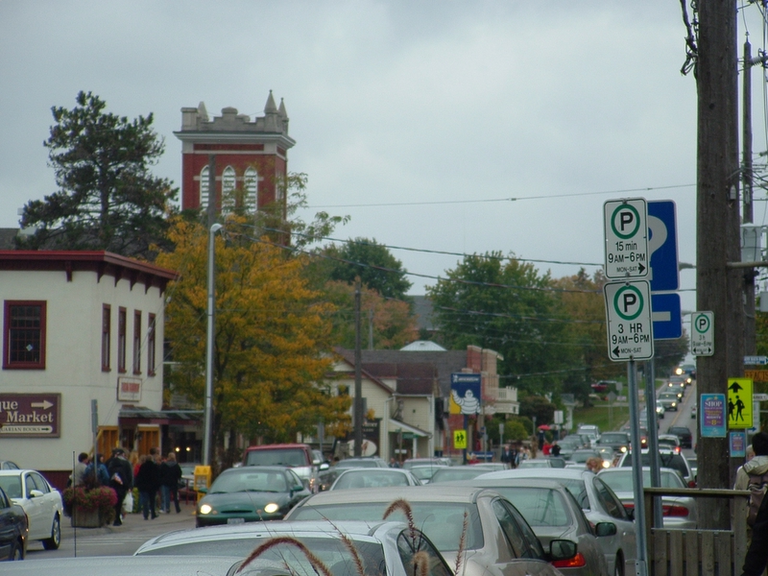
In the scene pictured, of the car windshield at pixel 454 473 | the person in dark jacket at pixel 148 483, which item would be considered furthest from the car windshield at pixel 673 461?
the person in dark jacket at pixel 148 483

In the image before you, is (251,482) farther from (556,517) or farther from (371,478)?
(556,517)

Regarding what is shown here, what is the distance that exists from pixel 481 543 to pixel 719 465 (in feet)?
16.9

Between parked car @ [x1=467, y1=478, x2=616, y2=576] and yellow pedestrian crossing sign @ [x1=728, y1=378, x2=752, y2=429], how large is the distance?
6695 mm

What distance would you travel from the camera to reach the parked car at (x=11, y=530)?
16.4 meters

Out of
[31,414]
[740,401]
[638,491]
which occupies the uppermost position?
[740,401]

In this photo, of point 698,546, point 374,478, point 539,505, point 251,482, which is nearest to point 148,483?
point 251,482

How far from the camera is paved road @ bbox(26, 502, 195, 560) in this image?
21234 mm

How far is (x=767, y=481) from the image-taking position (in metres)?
11.4

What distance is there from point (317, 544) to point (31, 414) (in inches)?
1268

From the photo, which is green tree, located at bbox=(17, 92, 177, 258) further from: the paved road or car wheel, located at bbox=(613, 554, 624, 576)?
car wheel, located at bbox=(613, 554, 624, 576)

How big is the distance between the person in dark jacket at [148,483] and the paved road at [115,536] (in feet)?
1.15

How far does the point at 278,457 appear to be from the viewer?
108 ft

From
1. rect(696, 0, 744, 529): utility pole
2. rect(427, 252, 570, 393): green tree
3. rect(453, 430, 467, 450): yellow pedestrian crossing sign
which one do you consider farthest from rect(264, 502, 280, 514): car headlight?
rect(427, 252, 570, 393): green tree

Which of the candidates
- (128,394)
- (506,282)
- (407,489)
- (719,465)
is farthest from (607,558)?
(506,282)
